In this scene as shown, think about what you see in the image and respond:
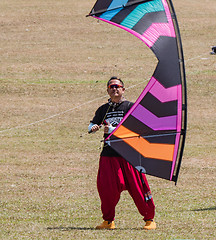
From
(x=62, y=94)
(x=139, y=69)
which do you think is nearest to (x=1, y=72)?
(x=62, y=94)

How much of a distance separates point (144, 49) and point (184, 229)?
20.4m

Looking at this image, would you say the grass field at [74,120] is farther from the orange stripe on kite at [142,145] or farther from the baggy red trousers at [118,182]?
the orange stripe on kite at [142,145]

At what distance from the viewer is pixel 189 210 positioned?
909cm

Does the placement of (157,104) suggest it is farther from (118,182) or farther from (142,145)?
(118,182)

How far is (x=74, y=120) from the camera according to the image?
58.1 feet

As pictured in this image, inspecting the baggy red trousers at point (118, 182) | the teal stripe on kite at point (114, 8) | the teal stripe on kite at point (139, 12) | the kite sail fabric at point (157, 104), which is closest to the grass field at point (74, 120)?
the baggy red trousers at point (118, 182)

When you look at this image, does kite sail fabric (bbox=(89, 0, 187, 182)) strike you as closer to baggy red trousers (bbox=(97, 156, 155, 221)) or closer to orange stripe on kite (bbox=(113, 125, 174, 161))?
orange stripe on kite (bbox=(113, 125, 174, 161))

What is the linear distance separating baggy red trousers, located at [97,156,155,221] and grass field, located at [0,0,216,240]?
A: 1.23 ft

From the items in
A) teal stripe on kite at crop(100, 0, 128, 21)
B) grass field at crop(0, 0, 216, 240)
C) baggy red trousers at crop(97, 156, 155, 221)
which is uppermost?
teal stripe on kite at crop(100, 0, 128, 21)

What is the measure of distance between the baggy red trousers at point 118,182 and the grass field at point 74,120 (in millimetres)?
376

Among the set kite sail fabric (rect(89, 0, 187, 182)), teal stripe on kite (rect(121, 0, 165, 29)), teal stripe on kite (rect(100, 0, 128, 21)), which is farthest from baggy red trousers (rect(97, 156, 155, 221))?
teal stripe on kite (rect(100, 0, 128, 21))

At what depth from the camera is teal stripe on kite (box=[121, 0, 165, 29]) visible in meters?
7.15

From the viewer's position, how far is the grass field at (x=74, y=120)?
848cm

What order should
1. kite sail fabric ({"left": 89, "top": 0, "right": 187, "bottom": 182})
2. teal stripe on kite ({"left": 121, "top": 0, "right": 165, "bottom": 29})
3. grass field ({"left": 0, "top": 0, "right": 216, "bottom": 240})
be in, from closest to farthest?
kite sail fabric ({"left": 89, "top": 0, "right": 187, "bottom": 182}) → teal stripe on kite ({"left": 121, "top": 0, "right": 165, "bottom": 29}) → grass field ({"left": 0, "top": 0, "right": 216, "bottom": 240})
